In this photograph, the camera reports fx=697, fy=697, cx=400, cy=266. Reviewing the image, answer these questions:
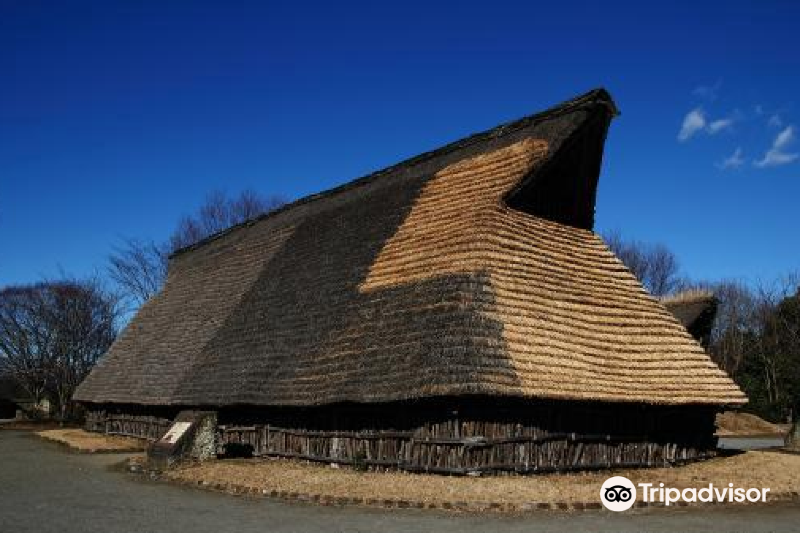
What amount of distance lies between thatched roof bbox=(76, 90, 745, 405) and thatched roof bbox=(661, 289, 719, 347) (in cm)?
1561

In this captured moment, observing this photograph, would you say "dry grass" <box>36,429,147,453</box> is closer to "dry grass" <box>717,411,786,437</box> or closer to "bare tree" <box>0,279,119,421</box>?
"bare tree" <box>0,279,119,421</box>

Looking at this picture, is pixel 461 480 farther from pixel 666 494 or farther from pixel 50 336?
pixel 50 336

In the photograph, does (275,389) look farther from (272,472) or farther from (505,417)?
(505,417)

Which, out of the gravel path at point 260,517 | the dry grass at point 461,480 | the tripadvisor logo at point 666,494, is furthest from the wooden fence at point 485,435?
the gravel path at point 260,517

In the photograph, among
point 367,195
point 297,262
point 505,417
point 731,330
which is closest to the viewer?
point 505,417

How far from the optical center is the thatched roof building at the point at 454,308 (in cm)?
1327

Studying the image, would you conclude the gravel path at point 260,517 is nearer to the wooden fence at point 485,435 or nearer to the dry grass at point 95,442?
the wooden fence at point 485,435

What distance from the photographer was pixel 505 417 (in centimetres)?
1303

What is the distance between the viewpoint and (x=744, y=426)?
1489 inches

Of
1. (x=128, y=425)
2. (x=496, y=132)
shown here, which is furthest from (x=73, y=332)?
(x=496, y=132)

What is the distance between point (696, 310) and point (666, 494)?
23.6 m

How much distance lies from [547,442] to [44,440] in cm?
2014

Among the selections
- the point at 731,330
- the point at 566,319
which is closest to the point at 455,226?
the point at 566,319

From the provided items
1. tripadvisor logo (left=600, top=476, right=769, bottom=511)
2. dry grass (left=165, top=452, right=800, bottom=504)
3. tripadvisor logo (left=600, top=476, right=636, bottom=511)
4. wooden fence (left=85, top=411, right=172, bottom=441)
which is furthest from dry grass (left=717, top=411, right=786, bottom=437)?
wooden fence (left=85, top=411, right=172, bottom=441)
